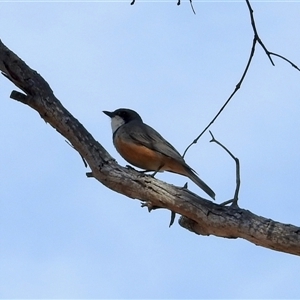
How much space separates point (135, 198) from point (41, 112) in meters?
1.17

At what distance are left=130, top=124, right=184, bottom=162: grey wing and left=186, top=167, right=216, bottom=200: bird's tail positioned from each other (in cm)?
19

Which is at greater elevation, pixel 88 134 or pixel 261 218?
pixel 88 134

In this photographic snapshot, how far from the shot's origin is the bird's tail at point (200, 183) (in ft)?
28.5

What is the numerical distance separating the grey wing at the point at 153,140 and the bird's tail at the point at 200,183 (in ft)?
0.64

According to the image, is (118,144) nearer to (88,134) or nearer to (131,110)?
(131,110)

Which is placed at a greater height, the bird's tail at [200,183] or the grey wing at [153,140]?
the grey wing at [153,140]

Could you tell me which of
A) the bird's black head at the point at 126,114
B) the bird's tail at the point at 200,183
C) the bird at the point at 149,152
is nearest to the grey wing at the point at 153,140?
the bird at the point at 149,152

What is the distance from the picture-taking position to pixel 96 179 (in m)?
7.16

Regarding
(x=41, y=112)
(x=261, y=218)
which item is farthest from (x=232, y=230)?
(x=41, y=112)

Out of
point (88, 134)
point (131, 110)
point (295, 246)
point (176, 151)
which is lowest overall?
point (295, 246)

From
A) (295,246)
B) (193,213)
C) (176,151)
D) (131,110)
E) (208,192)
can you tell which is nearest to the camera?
(295,246)

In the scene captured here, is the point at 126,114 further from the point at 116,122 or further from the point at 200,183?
the point at 200,183

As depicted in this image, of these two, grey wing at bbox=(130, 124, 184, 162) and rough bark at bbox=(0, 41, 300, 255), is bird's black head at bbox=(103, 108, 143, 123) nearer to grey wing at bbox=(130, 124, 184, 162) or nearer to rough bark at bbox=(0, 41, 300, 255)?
grey wing at bbox=(130, 124, 184, 162)

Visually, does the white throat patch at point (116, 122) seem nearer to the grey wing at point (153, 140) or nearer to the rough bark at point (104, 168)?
the grey wing at point (153, 140)
